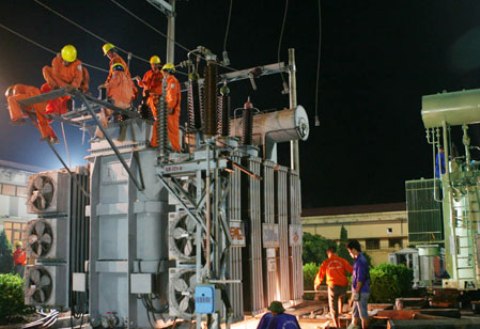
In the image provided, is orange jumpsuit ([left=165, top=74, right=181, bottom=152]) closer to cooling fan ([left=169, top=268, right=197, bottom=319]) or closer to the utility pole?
cooling fan ([left=169, top=268, right=197, bottom=319])

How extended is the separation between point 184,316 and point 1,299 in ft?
25.8

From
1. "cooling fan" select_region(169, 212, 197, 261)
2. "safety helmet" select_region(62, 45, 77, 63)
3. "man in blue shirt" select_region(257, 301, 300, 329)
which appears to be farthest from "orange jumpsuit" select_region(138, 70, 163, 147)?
"man in blue shirt" select_region(257, 301, 300, 329)

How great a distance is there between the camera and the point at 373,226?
131 feet

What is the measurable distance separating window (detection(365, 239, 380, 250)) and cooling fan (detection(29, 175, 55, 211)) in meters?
32.3

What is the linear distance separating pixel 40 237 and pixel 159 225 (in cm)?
291

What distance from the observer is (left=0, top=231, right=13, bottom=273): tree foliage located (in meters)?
25.5

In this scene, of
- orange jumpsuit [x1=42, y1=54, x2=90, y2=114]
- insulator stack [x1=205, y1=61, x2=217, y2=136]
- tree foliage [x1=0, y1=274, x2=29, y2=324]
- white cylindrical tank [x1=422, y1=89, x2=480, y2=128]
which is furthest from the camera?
white cylindrical tank [x1=422, y1=89, x2=480, y2=128]

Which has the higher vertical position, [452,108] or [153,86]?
[452,108]

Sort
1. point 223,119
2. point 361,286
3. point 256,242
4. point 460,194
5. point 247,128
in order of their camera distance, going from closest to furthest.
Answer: point 223,119 → point 247,128 → point 361,286 → point 256,242 → point 460,194

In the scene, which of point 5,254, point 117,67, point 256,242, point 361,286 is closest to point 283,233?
point 256,242

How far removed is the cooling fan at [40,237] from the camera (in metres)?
11.0

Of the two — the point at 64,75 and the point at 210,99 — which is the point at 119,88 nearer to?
the point at 64,75

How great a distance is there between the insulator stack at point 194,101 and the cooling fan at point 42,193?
379 cm

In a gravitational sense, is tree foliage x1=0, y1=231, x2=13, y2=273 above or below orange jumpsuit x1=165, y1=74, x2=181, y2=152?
below
